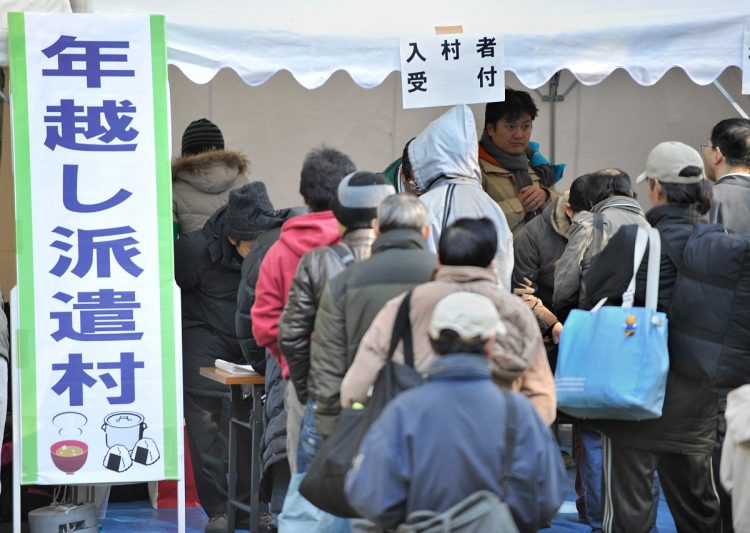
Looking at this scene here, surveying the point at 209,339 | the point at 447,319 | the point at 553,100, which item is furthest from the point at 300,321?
the point at 553,100

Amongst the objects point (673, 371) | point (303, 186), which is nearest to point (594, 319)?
point (673, 371)

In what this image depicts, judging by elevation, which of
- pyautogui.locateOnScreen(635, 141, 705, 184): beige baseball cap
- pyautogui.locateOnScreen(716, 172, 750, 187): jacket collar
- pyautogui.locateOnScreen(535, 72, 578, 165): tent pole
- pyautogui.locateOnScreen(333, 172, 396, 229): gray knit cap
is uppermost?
pyautogui.locateOnScreen(535, 72, 578, 165): tent pole

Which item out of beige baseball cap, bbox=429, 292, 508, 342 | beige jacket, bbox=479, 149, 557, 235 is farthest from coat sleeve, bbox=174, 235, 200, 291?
beige baseball cap, bbox=429, 292, 508, 342

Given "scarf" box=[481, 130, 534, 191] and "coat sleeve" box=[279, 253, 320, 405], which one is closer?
"coat sleeve" box=[279, 253, 320, 405]

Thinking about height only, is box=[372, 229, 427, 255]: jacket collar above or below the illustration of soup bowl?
above

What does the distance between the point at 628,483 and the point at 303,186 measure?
67.8 inches

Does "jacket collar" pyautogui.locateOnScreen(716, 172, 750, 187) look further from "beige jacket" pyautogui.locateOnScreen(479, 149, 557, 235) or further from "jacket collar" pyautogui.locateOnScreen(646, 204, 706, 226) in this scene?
"beige jacket" pyautogui.locateOnScreen(479, 149, 557, 235)

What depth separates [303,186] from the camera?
4508mm

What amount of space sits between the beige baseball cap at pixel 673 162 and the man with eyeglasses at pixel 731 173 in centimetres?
A: 64

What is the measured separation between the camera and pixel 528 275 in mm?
5930

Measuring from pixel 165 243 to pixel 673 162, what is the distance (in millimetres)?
2246

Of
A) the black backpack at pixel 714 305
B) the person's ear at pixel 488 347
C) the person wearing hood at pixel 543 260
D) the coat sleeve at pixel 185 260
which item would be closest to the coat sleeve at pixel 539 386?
the person's ear at pixel 488 347

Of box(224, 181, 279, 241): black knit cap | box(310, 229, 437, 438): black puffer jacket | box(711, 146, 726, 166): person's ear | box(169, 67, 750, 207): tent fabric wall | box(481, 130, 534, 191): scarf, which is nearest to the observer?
box(310, 229, 437, 438): black puffer jacket

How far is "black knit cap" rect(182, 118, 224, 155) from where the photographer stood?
6.24m
